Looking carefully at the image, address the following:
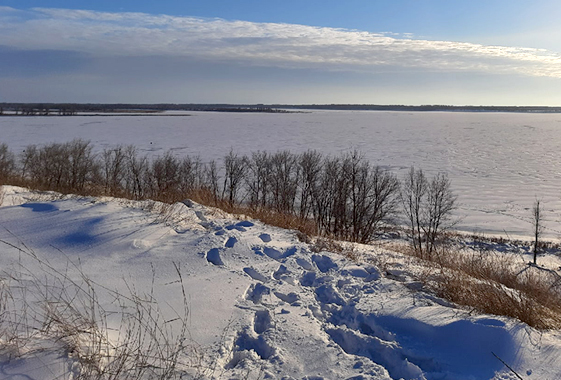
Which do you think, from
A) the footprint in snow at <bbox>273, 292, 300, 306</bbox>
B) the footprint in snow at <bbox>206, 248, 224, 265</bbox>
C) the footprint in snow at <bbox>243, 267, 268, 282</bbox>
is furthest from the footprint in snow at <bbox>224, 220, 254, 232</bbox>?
the footprint in snow at <bbox>273, 292, 300, 306</bbox>

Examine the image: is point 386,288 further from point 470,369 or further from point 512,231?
point 512,231

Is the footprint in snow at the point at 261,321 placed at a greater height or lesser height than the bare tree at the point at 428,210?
greater

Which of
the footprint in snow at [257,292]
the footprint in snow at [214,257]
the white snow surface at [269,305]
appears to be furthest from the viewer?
the footprint in snow at [214,257]

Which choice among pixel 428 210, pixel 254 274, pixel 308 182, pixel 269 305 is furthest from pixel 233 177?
pixel 269 305

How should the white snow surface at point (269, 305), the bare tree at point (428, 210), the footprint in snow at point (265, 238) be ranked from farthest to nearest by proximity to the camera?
1. the bare tree at point (428, 210)
2. the footprint in snow at point (265, 238)
3. the white snow surface at point (269, 305)

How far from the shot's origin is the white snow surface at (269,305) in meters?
3.41

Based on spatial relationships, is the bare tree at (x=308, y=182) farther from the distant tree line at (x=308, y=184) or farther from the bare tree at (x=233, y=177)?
the bare tree at (x=233, y=177)

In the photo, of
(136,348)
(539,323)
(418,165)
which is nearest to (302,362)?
(136,348)

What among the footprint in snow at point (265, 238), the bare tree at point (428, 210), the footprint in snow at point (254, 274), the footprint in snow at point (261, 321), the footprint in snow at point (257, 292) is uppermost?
the footprint in snow at point (265, 238)

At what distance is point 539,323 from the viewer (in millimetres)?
4152

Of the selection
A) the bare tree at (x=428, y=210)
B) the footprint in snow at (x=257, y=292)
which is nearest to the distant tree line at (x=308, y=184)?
the bare tree at (x=428, y=210)

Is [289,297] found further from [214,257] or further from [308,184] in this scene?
[308,184]

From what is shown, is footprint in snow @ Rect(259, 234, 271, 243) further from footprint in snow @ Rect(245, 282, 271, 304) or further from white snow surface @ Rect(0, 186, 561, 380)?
footprint in snow @ Rect(245, 282, 271, 304)

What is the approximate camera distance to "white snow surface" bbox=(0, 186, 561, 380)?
11.2 ft
